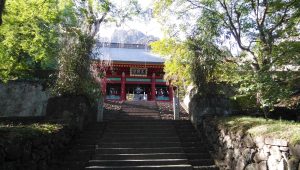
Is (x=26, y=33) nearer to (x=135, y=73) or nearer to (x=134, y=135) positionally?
(x=134, y=135)

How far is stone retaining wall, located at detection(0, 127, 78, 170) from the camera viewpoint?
17.8 feet

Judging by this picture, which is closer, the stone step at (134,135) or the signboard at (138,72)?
the stone step at (134,135)


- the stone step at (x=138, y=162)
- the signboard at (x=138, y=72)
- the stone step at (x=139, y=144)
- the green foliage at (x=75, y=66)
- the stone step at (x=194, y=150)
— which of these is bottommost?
the stone step at (x=138, y=162)

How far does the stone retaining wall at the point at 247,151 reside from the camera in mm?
5412

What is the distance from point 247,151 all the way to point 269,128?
0.86 metres

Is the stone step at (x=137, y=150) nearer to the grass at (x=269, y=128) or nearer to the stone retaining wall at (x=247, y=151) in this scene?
the stone retaining wall at (x=247, y=151)

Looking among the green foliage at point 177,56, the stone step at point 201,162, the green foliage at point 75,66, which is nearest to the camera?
the stone step at point 201,162

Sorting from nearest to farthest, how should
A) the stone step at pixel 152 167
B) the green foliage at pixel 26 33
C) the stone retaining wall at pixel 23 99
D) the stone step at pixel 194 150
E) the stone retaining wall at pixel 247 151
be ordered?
the stone retaining wall at pixel 247 151 → the stone step at pixel 152 167 → the stone step at pixel 194 150 → the green foliage at pixel 26 33 → the stone retaining wall at pixel 23 99

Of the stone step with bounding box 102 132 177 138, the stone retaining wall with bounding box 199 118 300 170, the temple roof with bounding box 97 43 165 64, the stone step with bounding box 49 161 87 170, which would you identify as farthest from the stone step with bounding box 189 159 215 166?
the temple roof with bounding box 97 43 165 64

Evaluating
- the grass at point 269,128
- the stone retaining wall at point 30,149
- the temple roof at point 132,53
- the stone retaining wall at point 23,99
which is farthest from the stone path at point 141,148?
the temple roof at point 132,53

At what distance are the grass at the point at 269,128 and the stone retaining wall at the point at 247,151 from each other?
0.10 metres

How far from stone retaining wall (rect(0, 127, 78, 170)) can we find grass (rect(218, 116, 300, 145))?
4620mm

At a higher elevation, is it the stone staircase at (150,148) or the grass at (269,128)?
the grass at (269,128)

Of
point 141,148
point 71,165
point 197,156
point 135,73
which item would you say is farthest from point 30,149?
point 135,73
